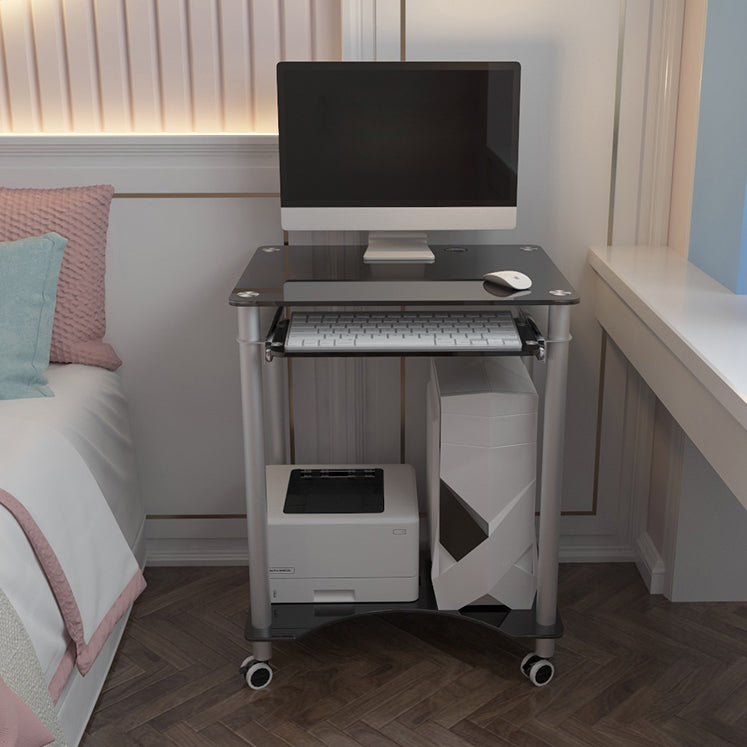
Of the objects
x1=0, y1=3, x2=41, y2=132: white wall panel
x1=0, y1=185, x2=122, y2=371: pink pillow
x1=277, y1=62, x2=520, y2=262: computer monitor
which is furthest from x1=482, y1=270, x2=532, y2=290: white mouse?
x1=0, y1=3, x2=41, y2=132: white wall panel

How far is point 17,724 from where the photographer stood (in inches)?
54.5

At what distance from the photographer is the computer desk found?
2.05m

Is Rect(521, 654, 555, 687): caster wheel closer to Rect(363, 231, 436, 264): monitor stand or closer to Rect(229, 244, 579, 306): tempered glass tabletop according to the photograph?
Rect(229, 244, 579, 306): tempered glass tabletop

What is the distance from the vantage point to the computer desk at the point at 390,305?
2049 millimetres

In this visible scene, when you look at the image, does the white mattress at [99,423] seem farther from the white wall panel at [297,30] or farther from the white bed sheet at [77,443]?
the white wall panel at [297,30]

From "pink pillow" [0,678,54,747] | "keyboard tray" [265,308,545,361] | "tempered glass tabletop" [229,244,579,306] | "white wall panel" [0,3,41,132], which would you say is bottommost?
"pink pillow" [0,678,54,747]

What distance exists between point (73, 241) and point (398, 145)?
0.86 meters

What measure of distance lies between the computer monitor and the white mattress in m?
0.65

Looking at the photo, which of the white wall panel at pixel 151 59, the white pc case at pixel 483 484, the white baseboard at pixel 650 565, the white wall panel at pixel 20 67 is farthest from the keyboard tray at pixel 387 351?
the white wall panel at pixel 20 67

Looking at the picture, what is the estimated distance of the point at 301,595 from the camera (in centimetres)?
235

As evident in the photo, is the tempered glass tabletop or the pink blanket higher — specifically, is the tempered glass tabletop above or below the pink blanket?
above

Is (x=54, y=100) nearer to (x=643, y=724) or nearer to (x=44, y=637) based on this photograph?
(x=44, y=637)

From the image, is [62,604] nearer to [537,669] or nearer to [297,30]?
[537,669]

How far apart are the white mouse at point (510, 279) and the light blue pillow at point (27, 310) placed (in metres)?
1.01
